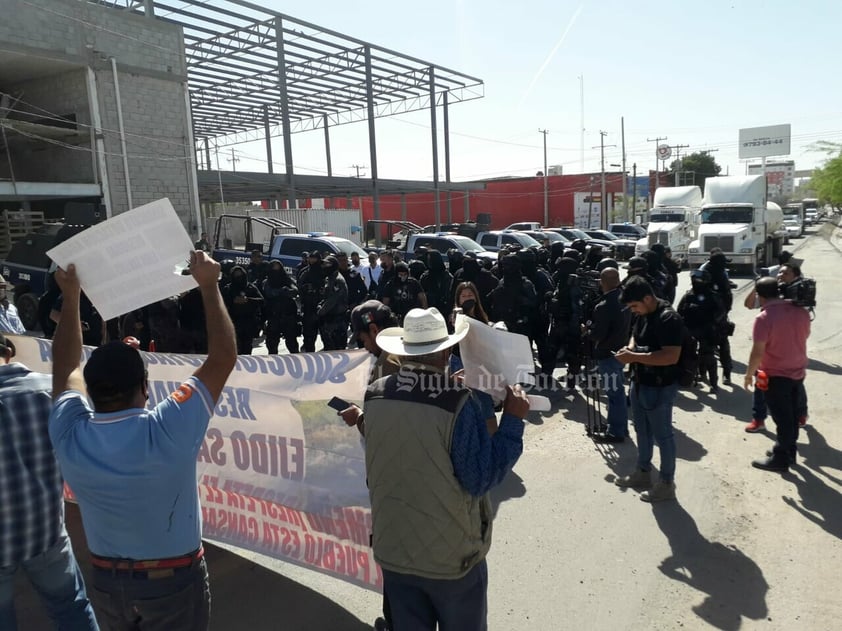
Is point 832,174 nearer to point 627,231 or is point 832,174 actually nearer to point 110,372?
point 627,231

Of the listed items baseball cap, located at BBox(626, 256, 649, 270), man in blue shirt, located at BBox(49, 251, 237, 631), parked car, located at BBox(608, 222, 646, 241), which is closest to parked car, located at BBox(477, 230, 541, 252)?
baseball cap, located at BBox(626, 256, 649, 270)

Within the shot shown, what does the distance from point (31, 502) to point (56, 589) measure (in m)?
0.43

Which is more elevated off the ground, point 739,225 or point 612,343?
point 739,225

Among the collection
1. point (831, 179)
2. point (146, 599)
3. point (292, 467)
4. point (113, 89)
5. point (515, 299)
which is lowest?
point (292, 467)

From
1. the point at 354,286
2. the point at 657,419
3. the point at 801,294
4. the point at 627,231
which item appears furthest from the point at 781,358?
the point at 627,231

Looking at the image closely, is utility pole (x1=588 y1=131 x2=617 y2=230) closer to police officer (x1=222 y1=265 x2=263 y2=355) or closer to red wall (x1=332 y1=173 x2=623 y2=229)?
red wall (x1=332 y1=173 x2=623 y2=229)

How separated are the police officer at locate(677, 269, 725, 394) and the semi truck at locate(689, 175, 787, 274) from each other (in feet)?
51.3

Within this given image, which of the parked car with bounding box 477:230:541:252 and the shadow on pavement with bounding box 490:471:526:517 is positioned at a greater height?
the parked car with bounding box 477:230:541:252

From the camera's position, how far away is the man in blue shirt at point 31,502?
2.17 m

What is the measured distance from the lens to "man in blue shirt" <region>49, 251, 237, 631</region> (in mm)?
1784

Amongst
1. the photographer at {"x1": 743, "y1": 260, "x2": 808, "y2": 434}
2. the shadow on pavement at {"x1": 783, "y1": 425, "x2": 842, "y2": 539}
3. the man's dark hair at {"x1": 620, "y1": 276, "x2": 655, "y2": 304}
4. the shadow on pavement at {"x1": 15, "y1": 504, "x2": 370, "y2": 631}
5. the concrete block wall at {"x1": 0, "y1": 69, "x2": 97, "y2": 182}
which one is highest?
the concrete block wall at {"x1": 0, "y1": 69, "x2": 97, "y2": 182}

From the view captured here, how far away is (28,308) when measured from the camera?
40.8 feet

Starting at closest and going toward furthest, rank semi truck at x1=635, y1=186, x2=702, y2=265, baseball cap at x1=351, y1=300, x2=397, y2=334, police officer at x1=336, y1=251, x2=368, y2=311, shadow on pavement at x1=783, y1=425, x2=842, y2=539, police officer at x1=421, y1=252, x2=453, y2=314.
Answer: baseball cap at x1=351, y1=300, x2=397, y2=334
shadow on pavement at x1=783, y1=425, x2=842, y2=539
police officer at x1=421, y1=252, x2=453, y2=314
police officer at x1=336, y1=251, x2=368, y2=311
semi truck at x1=635, y1=186, x2=702, y2=265

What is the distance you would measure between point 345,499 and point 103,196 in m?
20.2
